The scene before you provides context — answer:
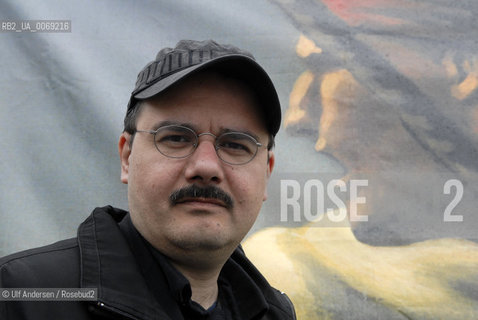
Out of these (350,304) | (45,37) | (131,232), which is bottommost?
(350,304)

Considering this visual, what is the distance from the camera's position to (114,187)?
5.31ft

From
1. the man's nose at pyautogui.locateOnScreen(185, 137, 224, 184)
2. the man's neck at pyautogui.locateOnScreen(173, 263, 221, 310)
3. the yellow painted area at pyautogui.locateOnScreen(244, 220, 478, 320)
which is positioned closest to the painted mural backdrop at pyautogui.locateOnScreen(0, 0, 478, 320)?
the yellow painted area at pyautogui.locateOnScreen(244, 220, 478, 320)

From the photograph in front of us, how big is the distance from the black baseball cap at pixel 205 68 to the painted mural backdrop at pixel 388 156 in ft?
2.44

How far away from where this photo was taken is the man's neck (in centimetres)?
86

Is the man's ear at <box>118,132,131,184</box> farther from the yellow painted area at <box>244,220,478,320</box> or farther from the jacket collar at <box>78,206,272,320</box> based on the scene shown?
the yellow painted area at <box>244,220,478,320</box>

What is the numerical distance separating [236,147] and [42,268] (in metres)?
0.37

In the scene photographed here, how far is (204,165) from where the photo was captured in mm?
795

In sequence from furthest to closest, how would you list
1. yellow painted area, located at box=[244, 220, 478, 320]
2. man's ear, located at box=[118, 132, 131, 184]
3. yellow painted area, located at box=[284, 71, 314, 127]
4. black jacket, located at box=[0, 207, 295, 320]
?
yellow painted area, located at box=[284, 71, 314, 127] → yellow painted area, located at box=[244, 220, 478, 320] → man's ear, located at box=[118, 132, 131, 184] → black jacket, located at box=[0, 207, 295, 320]

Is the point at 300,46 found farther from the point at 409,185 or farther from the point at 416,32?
the point at 409,185

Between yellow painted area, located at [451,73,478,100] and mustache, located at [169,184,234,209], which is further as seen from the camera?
yellow painted area, located at [451,73,478,100]

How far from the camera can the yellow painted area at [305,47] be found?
5.39ft

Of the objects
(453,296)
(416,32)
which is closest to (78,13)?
(416,32)

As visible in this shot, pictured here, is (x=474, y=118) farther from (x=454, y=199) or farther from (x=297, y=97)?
(x=297, y=97)

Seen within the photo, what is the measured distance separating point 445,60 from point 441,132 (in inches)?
9.6
